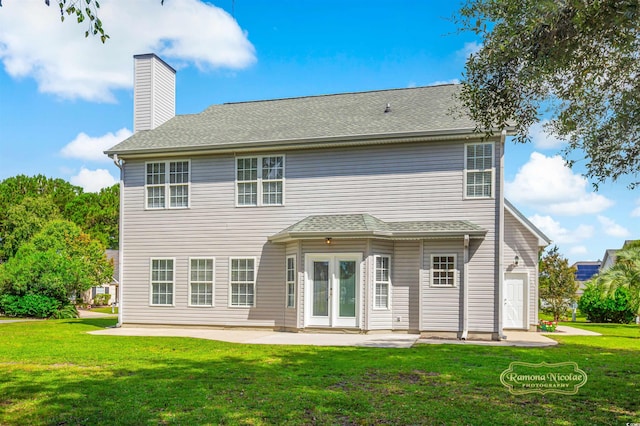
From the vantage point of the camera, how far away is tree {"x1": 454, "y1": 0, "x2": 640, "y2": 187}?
671 centimetres

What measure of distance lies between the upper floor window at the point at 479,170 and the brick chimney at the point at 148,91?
1112 centimetres

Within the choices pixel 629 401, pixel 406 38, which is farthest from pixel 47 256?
pixel 629 401

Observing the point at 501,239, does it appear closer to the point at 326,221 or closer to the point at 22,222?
the point at 326,221

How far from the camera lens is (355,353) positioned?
1183cm

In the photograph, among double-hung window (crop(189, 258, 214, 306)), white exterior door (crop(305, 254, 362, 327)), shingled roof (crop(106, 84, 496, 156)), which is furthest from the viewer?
double-hung window (crop(189, 258, 214, 306))

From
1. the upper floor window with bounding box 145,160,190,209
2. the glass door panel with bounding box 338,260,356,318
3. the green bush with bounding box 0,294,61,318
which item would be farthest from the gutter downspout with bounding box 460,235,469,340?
the green bush with bounding box 0,294,61,318

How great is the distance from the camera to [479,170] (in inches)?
628

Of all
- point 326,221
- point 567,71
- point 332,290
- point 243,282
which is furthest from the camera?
point 243,282

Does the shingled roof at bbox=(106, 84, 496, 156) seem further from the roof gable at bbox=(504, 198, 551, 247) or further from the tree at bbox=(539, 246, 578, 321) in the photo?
the tree at bbox=(539, 246, 578, 321)

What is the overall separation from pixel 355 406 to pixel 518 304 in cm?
1316

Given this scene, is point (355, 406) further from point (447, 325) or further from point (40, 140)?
point (40, 140)

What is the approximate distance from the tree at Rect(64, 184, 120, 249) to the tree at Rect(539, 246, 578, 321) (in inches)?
1688

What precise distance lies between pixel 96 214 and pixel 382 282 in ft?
150

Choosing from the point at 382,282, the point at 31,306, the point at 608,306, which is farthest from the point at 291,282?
the point at 608,306
